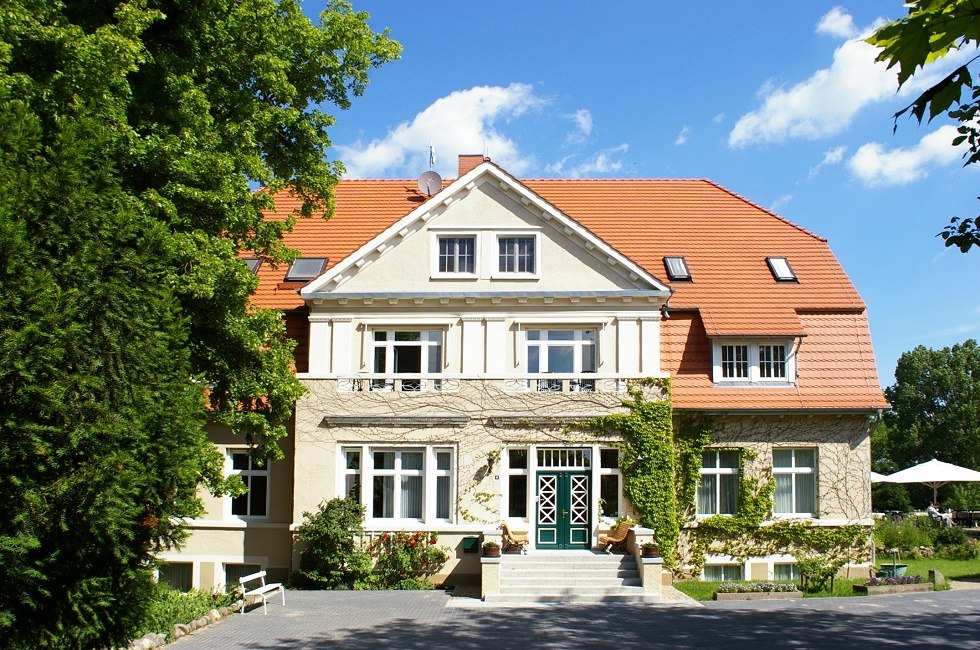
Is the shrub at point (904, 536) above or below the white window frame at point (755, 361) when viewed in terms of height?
below

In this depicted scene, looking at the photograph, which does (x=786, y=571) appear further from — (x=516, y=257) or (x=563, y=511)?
(x=516, y=257)

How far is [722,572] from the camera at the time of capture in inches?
909

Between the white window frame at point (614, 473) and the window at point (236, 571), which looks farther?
the window at point (236, 571)

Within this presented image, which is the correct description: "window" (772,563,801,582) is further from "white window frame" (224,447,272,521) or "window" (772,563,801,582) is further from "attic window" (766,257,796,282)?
"white window frame" (224,447,272,521)

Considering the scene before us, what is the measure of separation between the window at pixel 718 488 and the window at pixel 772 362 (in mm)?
2240

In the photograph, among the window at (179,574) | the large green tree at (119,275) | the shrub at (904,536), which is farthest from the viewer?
the shrub at (904,536)

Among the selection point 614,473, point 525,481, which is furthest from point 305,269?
point 614,473

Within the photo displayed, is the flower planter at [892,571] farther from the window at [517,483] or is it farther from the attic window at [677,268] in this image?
the attic window at [677,268]

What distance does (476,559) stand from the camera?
2195 centimetres

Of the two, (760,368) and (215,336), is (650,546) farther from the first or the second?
(215,336)

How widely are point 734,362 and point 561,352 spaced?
456cm

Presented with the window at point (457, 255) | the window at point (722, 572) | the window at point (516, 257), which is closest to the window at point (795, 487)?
the window at point (722, 572)

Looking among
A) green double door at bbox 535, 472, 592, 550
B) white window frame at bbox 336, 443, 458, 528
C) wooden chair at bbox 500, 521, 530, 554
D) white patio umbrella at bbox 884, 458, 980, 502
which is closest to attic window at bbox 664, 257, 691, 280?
green double door at bbox 535, 472, 592, 550

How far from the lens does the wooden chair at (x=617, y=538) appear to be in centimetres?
2153
